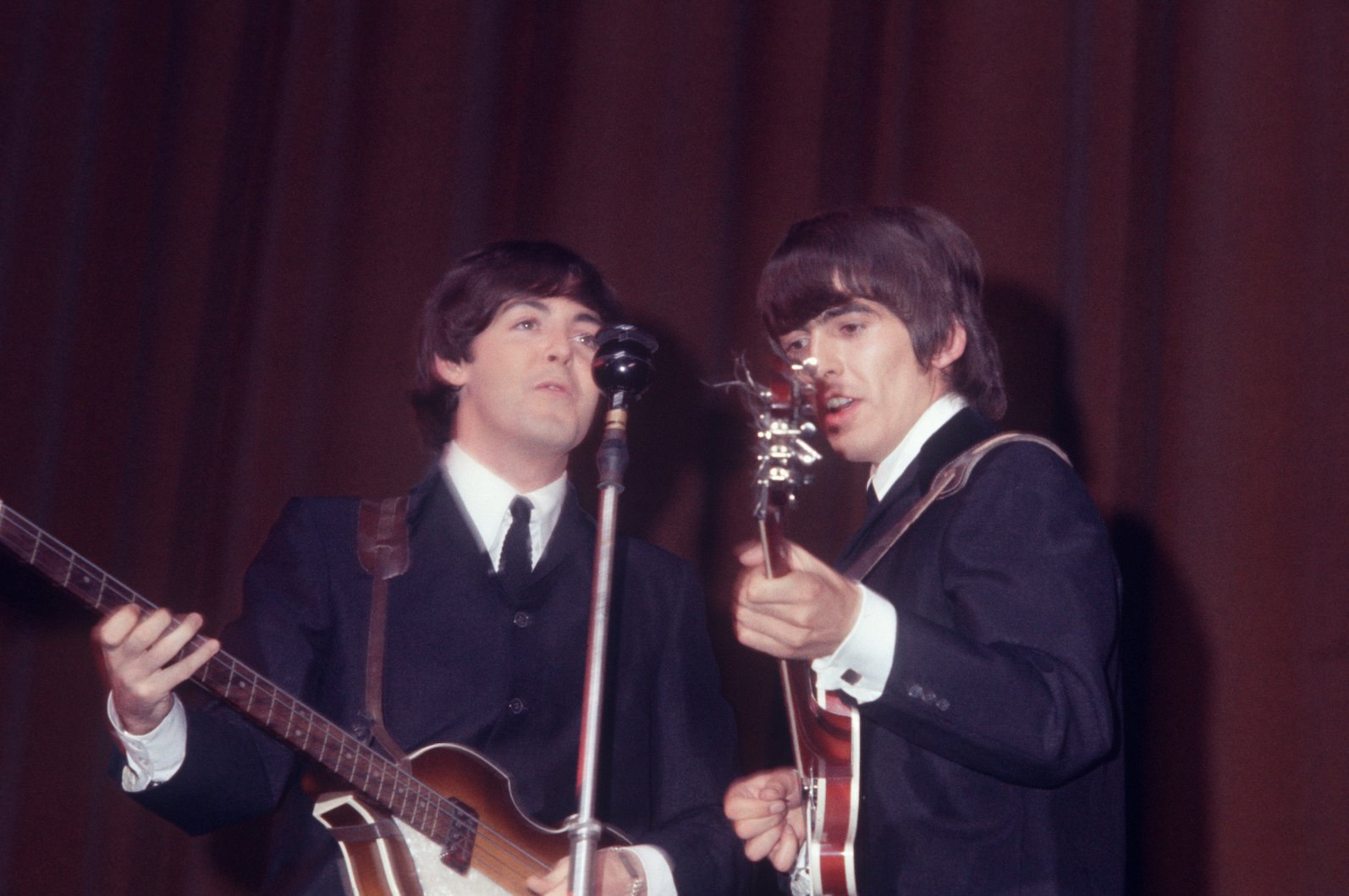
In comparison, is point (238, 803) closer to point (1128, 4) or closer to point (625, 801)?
point (625, 801)

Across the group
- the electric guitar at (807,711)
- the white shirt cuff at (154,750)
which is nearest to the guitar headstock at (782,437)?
the electric guitar at (807,711)

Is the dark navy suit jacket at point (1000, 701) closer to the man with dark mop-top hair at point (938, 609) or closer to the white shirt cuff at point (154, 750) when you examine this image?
the man with dark mop-top hair at point (938, 609)

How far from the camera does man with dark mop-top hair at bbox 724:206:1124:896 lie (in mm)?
1441

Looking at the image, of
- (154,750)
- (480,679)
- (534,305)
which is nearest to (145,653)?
(154,750)

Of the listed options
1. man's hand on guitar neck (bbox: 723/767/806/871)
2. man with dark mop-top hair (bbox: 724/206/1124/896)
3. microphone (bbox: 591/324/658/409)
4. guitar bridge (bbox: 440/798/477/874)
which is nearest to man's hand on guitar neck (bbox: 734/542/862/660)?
man with dark mop-top hair (bbox: 724/206/1124/896)

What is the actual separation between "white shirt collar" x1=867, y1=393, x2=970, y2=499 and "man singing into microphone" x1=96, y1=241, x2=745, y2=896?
0.56 meters

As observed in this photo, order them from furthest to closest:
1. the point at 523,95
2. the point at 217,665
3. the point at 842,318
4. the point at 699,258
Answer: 1. the point at 523,95
2. the point at 699,258
3. the point at 842,318
4. the point at 217,665

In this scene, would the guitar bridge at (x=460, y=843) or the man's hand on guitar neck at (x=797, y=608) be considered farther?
the guitar bridge at (x=460, y=843)

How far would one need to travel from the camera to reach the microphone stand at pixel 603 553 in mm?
1406

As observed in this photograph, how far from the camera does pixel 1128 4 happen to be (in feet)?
9.70

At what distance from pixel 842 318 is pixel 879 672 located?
64 centimetres

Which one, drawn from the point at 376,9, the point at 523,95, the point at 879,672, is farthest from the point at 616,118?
the point at 879,672

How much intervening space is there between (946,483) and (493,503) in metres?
0.88

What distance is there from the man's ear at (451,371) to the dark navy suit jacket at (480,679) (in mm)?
198
